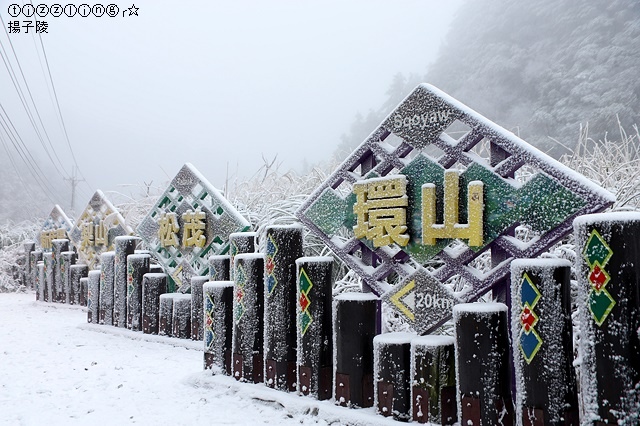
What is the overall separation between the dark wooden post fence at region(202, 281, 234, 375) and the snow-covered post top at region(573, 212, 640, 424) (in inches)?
81.1

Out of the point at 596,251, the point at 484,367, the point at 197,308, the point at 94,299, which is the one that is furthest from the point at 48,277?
the point at 596,251

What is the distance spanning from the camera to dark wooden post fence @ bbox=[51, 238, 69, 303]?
7598mm

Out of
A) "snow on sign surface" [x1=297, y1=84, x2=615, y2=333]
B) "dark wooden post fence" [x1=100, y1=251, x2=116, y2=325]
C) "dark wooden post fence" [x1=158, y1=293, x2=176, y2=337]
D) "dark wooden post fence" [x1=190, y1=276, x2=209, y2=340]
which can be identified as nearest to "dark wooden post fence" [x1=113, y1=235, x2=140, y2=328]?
"dark wooden post fence" [x1=100, y1=251, x2=116, y2=325]

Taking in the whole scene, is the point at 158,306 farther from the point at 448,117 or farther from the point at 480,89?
the point at 480,89

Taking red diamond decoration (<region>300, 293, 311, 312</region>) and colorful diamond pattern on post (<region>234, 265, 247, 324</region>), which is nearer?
red diamond decoration (<region>300, 293, 311, 312</region>)

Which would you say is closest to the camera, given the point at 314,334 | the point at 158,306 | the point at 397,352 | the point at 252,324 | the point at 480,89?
the point at 397,352

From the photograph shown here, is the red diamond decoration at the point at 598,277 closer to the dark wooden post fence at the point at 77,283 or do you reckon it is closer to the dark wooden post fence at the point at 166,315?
the dark wooden post fence at the point at 166,315

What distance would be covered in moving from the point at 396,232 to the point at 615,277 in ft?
3.47

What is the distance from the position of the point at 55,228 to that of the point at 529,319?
814cm

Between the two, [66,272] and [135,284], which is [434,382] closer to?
[135,284]

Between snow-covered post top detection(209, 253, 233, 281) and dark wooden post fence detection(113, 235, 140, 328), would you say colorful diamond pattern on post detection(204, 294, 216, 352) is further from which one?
dark wooden post fence detection(113, 235, 140, 328)

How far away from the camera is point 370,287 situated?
9.50ft

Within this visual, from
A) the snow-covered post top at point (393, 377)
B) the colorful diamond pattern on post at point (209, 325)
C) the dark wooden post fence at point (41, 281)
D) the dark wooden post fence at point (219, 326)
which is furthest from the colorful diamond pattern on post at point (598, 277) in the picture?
the dark wooden post fence at point (41, 281)

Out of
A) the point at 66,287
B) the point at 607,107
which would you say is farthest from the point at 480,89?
the point at 66,287
